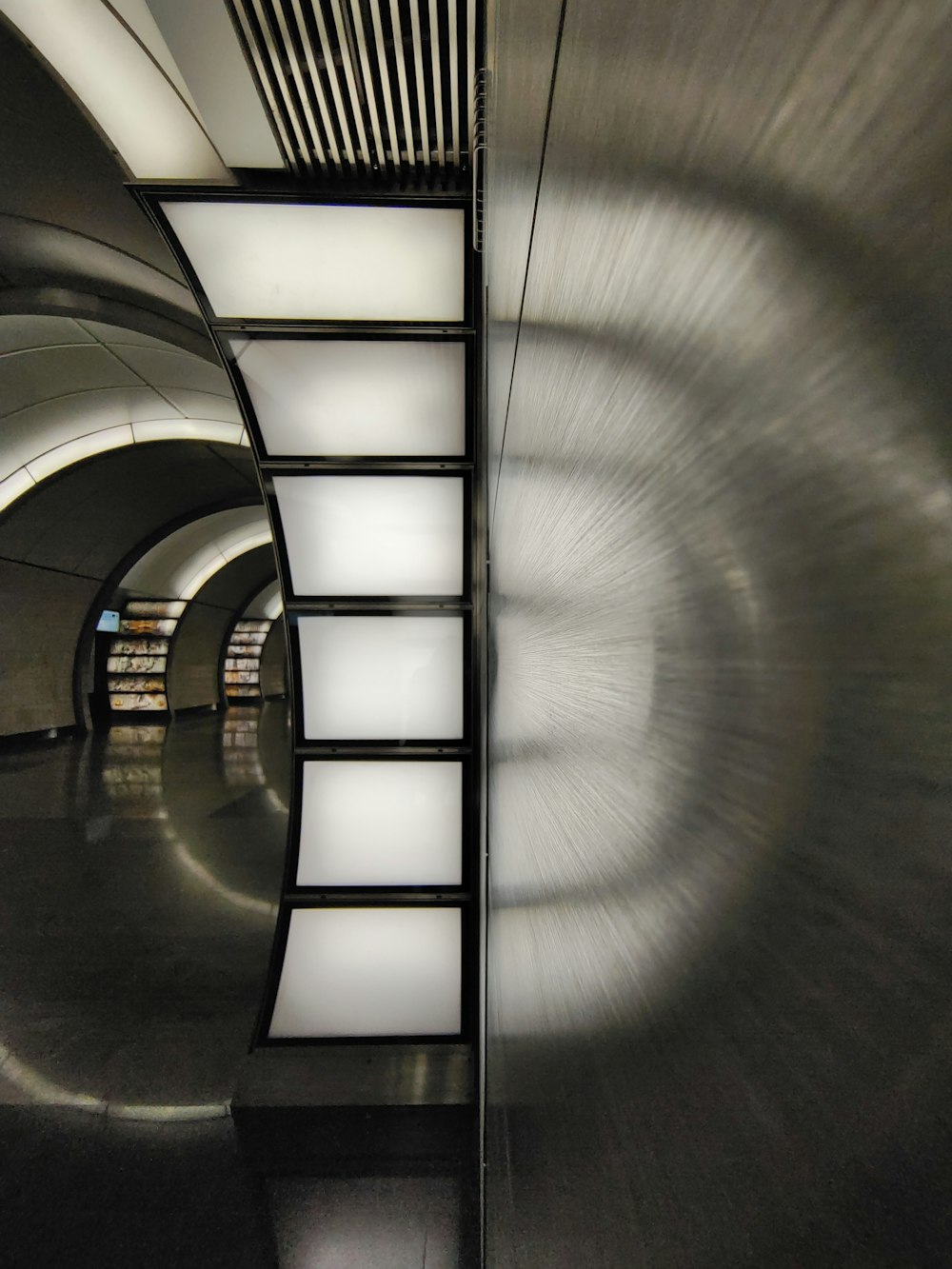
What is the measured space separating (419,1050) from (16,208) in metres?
7.08

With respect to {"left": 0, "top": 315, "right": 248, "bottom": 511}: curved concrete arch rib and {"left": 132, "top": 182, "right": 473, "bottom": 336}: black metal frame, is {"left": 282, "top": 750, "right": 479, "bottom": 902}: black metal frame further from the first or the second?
{"left": 0, "top": 315, "right": 248, "bottom": 511}: curved concrete arch rib

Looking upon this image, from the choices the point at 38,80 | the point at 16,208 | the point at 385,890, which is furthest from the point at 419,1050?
the point at 16,208

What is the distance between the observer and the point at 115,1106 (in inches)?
131

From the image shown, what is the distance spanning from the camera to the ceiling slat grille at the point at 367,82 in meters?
2.29

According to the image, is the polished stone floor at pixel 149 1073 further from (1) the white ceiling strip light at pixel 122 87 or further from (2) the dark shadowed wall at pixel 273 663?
(2) the dark shadowed wall at pixel 273 663

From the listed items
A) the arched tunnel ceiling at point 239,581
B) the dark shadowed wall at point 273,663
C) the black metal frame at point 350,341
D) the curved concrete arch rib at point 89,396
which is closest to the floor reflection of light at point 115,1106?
the black metal frame at point 350,341

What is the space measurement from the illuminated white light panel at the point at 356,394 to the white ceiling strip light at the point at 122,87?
0.70 meters

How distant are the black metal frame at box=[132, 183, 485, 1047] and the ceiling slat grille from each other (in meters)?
0.41

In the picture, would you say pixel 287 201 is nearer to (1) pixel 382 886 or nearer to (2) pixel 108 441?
(1) pixel 382 886


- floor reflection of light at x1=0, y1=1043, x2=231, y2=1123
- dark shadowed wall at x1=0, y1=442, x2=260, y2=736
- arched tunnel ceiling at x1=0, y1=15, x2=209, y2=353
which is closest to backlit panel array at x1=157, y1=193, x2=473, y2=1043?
floor reflection of light at x1=0, y1=1043, x2=231, y2=1123

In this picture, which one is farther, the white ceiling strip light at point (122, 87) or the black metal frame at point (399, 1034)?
the black metal frame at point (399, 1034)

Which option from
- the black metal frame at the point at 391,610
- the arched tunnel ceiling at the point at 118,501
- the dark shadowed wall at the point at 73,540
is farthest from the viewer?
the dark shadowed wall at the point at 73,540

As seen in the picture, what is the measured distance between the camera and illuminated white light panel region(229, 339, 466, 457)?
3.23 metres

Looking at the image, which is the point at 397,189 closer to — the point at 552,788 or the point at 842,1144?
the point at 552,788
